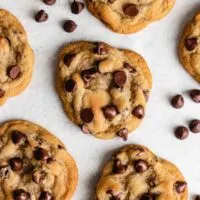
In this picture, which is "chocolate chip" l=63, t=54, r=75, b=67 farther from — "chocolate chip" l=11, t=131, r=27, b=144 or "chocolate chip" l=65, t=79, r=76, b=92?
"chocolate chip" l=11, t=131, r=27, b=144

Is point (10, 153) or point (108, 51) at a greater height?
point (108, 51)

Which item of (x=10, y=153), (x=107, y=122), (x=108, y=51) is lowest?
(x=10, y=153)

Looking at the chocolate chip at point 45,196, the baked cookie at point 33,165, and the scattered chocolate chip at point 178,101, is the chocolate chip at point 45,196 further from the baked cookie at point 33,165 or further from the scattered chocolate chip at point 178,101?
the scattered chocolate chip at point 178,101

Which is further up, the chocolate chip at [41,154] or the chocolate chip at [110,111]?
the chocolate chip at [110,111]

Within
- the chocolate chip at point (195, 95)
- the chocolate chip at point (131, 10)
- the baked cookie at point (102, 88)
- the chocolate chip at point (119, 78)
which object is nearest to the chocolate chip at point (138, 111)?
the baked cookie at point (102, 88)

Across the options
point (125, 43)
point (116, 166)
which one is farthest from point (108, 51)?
point (116, 166)

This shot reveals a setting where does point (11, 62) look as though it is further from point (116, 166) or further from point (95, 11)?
point (116, 166)

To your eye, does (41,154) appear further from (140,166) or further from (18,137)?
(140,166)
